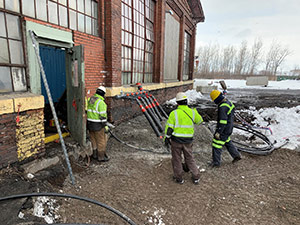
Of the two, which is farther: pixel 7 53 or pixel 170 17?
pixel 170 17

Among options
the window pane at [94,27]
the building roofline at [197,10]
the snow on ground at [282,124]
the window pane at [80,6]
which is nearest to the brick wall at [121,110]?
the window pane at [94,27]

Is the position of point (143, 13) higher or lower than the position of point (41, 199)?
higher

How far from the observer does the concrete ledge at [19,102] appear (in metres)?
3.47

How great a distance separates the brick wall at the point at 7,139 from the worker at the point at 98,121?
159 centimetres

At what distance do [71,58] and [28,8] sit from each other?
1.35m

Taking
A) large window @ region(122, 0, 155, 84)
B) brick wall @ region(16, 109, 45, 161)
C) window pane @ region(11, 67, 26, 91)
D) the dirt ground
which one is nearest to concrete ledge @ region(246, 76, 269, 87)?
large window @ region(122, 0, 155, 84)

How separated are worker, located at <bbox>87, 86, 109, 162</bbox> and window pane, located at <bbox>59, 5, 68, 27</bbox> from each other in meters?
1.97

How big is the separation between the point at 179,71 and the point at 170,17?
13.9ft

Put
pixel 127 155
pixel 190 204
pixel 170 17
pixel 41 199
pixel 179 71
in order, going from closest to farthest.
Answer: pixel 41 199
pixel 190 204
pixel 127 155
pixel 170 17
pixel 179 71

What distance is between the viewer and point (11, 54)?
12.5 feet

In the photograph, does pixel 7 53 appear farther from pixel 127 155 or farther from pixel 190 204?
pixel 190 204

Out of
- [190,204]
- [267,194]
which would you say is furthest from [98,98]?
[267,194]

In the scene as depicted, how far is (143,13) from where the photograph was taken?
9.10m

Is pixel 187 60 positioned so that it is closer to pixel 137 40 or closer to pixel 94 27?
pixel 137 40
